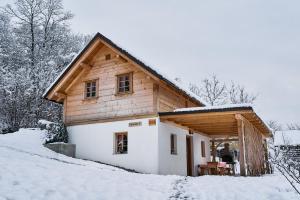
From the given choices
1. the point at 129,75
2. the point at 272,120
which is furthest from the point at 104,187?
the point at 272,120

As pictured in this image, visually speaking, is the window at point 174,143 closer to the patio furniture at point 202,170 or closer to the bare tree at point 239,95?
the patio furniture at point 202,170

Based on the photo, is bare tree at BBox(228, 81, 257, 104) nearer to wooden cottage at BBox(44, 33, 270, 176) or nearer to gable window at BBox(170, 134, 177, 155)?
wooden cottage at BBox(44, 33, 270, 176)

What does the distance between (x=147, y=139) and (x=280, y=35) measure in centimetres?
7063

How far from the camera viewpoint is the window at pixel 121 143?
14133mm

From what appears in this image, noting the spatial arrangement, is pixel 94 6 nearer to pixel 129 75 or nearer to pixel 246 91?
pixel 246 91

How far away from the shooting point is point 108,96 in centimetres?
1492

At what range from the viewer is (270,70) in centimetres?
6712

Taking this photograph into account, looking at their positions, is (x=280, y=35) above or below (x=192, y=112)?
above

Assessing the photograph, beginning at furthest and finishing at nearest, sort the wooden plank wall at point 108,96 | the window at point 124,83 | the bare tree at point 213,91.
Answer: the bare tree at point 213,91, the window at point 124,83, the wooden plank wall at point 108,96

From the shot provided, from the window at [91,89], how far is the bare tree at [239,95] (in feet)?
79.7

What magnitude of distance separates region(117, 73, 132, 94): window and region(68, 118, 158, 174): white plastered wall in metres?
1.54


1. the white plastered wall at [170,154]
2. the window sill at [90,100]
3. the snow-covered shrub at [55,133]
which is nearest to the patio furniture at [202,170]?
the white plastered wall at [170,154]

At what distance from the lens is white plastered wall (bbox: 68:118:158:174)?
13.1m

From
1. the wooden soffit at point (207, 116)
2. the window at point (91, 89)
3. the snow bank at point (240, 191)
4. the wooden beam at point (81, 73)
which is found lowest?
the snow bank at point (240, 191)
